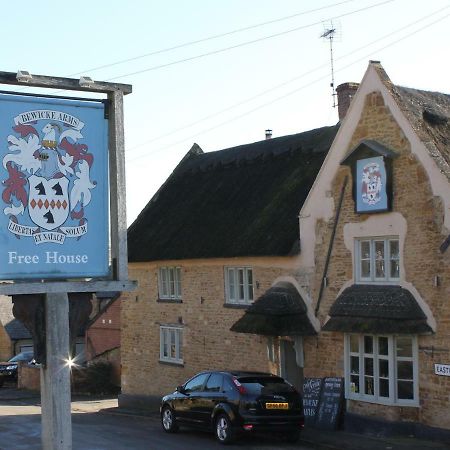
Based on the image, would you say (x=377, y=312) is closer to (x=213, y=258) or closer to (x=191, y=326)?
(x=213, y=258)

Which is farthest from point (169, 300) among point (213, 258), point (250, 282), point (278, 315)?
point (278, 315)

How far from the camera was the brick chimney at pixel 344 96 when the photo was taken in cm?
2634

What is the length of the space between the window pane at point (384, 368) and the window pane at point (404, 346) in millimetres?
451

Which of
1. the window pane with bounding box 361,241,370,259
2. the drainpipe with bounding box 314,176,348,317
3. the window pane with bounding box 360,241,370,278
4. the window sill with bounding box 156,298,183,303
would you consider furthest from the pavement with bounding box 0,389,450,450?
the window sill with bounding box 156,298,183,303

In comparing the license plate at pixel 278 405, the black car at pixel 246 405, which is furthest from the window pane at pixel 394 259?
the license plate at pixel 278 405

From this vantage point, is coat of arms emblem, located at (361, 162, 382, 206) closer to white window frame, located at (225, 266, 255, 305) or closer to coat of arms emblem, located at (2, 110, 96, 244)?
white window frame, located at (225, 266, 255, 305)

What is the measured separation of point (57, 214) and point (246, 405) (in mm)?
8845

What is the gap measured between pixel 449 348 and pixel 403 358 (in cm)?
134

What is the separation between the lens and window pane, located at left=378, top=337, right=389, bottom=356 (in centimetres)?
1931

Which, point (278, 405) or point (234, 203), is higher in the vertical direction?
point (234, 203)

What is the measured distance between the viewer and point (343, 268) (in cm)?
2072

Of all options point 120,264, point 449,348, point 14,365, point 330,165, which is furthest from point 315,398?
point 14,365

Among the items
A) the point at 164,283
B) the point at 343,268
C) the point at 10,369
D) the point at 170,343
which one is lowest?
the point at 10,369

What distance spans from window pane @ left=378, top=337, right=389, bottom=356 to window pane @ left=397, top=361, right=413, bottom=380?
452 mm
